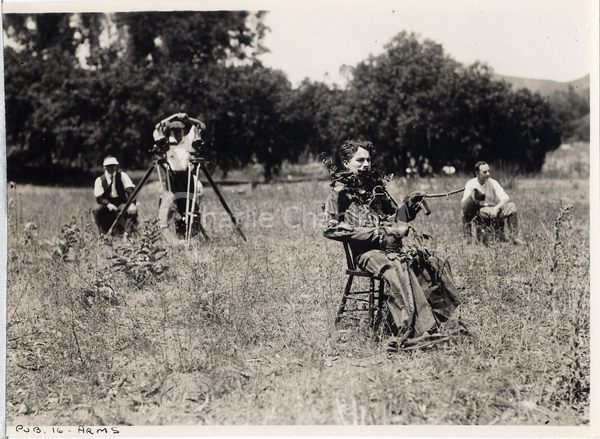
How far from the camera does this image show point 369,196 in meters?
4.93

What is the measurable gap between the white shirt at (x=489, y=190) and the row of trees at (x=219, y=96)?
9.64 meters

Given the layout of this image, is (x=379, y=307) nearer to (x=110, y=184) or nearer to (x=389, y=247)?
(x=389, y=247)

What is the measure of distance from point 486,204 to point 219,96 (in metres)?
12.7

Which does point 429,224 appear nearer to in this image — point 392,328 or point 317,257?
point 317,257

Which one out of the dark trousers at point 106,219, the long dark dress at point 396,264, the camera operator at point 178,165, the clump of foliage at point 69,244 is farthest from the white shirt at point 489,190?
the clump of foliage at point 69,244

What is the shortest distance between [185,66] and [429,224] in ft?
43.1

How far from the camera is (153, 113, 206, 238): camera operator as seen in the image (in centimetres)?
798

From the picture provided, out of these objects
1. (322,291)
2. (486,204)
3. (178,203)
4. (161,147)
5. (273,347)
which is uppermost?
(161,147)

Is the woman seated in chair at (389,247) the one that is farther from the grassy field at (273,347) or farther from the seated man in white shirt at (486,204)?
the seated man in white shirt at (486,204)

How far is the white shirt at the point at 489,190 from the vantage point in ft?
26.3

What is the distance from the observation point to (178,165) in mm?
8312

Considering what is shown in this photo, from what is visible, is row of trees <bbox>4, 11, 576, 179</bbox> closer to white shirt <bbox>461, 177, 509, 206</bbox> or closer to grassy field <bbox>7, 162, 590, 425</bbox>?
white shirt <bbox>461, 177, 509, 206</bbox>

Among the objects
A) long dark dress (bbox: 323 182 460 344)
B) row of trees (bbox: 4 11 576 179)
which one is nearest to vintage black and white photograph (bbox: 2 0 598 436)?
long dark dress (bbox: 323 182 460 344)

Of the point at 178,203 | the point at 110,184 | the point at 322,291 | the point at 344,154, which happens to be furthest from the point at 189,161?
the point at 344,154
